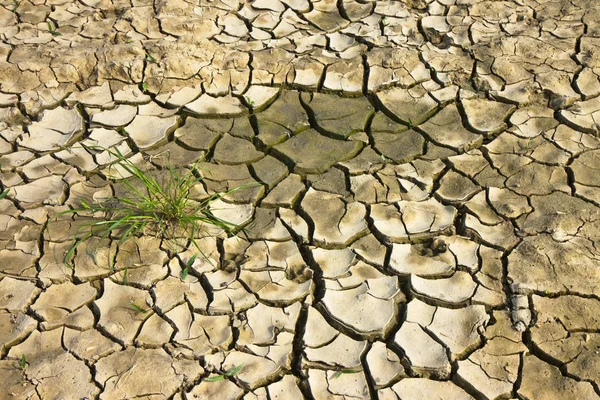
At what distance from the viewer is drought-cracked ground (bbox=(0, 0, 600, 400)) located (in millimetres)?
2572

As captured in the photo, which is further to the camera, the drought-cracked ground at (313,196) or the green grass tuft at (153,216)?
the green grass tuft at (153,216)

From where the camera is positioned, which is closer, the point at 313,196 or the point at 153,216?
the point at 153,216

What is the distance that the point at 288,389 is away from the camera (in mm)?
2506

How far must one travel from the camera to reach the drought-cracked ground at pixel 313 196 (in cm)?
257

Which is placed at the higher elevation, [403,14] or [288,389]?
[403,14]

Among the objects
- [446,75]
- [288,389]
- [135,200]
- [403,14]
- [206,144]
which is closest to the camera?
[288,389]

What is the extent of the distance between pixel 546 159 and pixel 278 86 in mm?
1439

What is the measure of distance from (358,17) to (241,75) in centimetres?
93

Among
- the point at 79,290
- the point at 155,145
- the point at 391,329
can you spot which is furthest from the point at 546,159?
the point at 79,290

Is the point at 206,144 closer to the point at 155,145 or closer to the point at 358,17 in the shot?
the point at 155,145

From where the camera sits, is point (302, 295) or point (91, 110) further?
point (91, 110)

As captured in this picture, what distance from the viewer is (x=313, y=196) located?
3203mm

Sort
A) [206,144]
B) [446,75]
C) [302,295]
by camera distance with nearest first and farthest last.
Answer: [302,295] → [206,144] → [446,75]

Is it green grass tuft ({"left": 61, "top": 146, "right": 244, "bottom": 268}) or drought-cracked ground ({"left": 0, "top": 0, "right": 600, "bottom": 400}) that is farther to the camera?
green grass tuft ({"left": 61, "top": 146, "right": 244, "bottom": 268})
